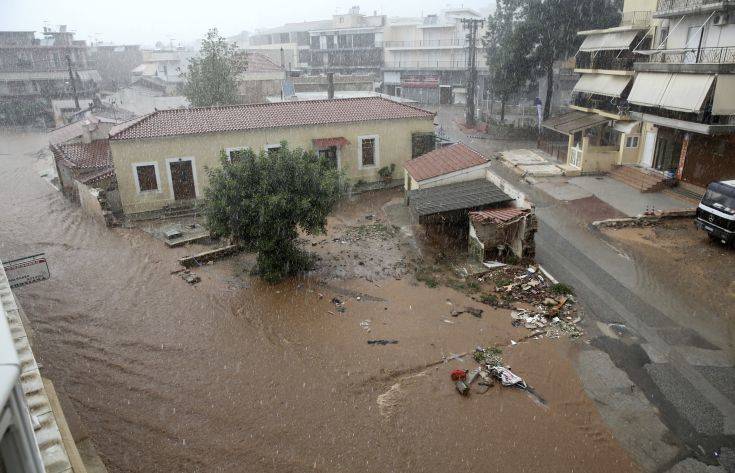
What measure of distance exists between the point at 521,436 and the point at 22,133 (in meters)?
52.3

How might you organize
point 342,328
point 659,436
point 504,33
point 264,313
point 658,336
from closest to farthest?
point 659,436
point 658,336
point 342,328
point 264,313
point 504,33

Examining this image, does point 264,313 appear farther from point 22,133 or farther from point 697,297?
point 22,133

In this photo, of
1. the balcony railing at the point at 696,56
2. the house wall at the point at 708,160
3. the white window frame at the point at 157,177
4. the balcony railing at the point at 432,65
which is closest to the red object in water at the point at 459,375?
the house wall at the point at 708,160

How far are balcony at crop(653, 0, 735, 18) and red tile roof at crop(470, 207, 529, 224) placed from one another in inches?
452

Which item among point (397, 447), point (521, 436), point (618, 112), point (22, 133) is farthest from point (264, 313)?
point (22, 133)

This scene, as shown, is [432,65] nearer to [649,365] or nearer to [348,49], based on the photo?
[348,49]

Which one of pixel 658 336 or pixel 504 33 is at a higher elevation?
pixel 504 33

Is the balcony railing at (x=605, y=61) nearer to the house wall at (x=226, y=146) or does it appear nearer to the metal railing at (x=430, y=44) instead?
the house wall at (x=226, y=146)

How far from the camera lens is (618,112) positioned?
79.8 feet

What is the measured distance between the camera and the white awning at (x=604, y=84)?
24188mm

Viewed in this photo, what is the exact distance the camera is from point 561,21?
30750 mm

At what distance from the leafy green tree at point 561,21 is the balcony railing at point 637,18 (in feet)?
→ 18.3

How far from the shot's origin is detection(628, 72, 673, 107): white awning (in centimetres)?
2042

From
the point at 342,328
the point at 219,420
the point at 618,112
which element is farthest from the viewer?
the point at 618,112
